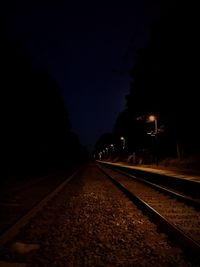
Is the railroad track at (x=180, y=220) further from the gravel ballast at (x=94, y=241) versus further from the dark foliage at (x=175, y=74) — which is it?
the dark foliage at (x=175, y=74)

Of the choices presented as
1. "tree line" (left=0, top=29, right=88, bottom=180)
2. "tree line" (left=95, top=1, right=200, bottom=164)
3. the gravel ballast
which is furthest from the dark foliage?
the gravel ballast

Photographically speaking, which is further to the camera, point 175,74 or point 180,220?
point 175,74

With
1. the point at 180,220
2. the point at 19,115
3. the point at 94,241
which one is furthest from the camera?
the point at 19,115

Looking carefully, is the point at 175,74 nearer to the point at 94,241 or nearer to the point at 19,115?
the point at 19,115

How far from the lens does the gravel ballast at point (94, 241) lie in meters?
6.55

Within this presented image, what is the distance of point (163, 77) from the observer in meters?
45.3

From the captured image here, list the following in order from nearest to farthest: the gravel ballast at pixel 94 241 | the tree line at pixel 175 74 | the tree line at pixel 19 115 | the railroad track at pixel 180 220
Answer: the gravel ballast at pixel 94 241 → the railroad track at pixel 180 220 → the tree line at pixel 19 115 → the tree line at pixel 175 74

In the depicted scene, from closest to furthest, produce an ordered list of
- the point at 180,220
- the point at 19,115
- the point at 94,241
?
the point at 94,241 < the point at 180,220 < the point at 19,115

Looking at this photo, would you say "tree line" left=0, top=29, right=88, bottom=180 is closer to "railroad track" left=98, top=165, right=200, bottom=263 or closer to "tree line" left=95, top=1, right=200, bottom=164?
"tree line" left=95, top=1, right=200, bottom=164

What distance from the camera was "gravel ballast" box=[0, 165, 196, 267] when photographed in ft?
21.5

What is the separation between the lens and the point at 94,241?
8.09 m

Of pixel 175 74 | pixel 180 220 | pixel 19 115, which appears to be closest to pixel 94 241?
pixel 180 220

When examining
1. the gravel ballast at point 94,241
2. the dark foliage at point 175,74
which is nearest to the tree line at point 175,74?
the dark foliage at point 175,74

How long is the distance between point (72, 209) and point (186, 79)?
3053cm
